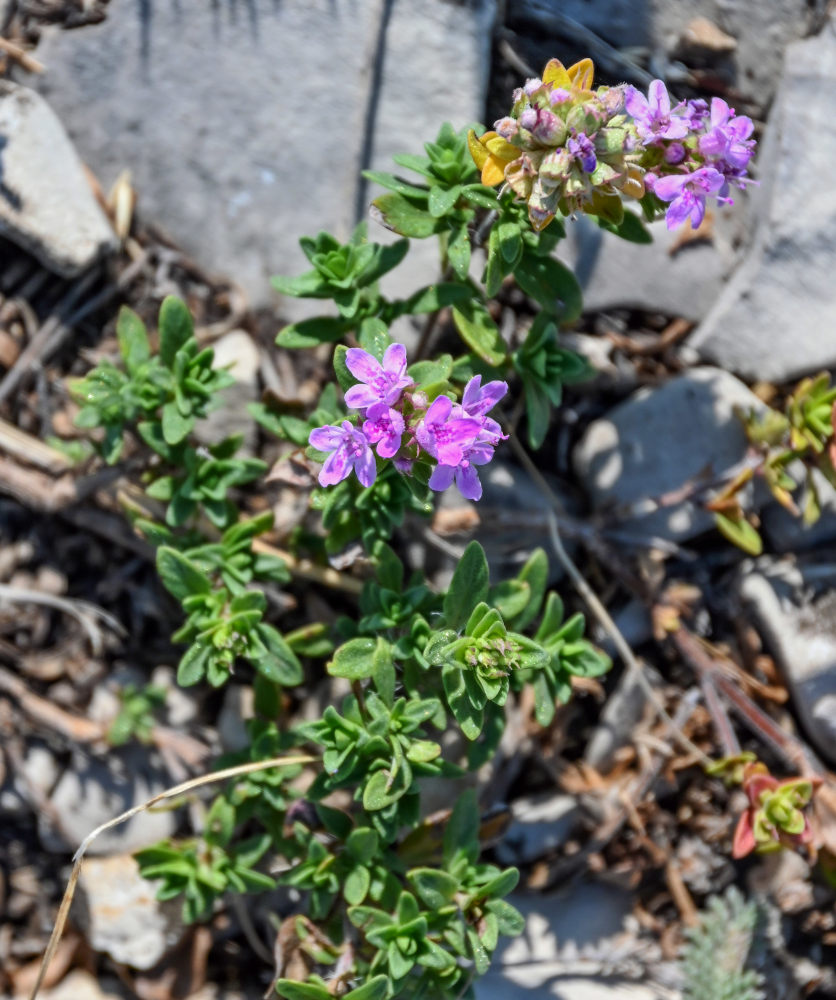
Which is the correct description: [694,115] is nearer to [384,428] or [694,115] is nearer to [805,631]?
[384,428]

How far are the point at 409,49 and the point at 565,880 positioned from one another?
3967 mm

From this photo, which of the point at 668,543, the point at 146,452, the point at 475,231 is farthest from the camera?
the point at 668,543

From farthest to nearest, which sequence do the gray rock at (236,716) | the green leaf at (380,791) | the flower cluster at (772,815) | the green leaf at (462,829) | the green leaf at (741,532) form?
the gray rock at (236,716) → the green leaf at (741,532) → the flower cluster at (772,815) → the green leaf at (462,829) → the green leaf at (380,791)

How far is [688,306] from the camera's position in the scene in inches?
194

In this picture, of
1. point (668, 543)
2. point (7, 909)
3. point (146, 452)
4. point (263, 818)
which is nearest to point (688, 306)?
point (668, 543)

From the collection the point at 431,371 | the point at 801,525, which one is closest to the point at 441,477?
the point at 431,371

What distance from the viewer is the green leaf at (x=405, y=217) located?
3.75 meters

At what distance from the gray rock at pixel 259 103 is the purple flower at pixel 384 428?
1.89m

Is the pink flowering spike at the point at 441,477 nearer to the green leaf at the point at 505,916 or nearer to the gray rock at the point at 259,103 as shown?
the green leaf at the point at 505,916

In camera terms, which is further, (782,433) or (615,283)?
(615,283)

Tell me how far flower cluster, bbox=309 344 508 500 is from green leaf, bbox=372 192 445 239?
80 cm

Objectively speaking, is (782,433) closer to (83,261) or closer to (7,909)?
(83,261)

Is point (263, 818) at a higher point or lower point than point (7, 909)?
higher

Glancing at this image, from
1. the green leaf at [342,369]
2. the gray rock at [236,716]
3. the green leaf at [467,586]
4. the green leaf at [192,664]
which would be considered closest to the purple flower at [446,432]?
the green leaf at [342,369]
